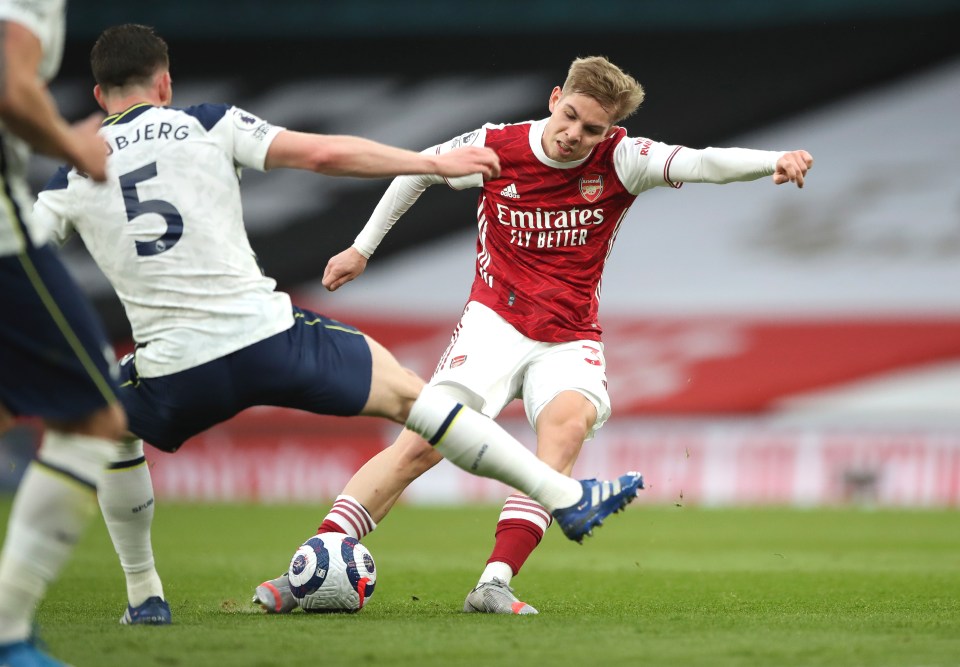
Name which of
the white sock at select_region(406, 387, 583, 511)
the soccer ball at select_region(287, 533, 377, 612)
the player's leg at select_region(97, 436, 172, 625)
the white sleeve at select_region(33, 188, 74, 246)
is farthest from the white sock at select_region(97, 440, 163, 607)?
the white sock at select_region(406, 387, 583, 511)

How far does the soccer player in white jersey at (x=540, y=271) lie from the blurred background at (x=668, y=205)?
11.5 m

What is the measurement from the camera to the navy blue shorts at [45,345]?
135 inches

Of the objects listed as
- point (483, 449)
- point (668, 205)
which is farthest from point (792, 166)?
point (668, 205)

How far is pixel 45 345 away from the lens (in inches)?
135

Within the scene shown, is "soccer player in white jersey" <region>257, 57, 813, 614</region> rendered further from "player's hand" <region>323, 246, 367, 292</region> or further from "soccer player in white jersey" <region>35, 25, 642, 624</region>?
"soccer player in white jersey" <region>35, 25, 642, 624</region>

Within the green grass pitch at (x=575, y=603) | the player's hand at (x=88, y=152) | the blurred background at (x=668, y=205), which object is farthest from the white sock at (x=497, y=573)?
the blurred background at (x=668, y=205)

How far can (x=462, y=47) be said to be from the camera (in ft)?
65.6

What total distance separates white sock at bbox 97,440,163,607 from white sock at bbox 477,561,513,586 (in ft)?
4.33

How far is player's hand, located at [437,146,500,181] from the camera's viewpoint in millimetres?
4195

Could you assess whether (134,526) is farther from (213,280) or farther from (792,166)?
(792,166)

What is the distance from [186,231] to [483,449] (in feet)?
4.03

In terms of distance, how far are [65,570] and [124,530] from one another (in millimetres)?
3220

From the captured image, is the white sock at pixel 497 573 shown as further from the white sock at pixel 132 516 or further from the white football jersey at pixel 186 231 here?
the white football jersey at pixel 186 231

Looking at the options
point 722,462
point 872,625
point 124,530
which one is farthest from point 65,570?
point 722,462
